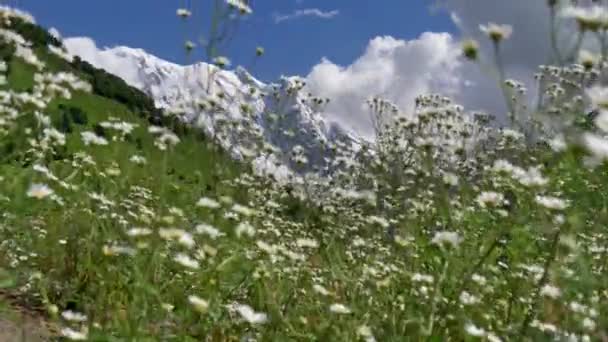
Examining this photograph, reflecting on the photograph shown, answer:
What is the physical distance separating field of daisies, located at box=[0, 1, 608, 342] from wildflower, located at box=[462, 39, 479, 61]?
0.04 ft

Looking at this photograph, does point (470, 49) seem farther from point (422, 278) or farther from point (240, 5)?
point (240, 5)

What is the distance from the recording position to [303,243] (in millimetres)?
5152

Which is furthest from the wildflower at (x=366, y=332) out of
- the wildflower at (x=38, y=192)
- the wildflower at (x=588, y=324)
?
the wildflower at (x=38, y=192)

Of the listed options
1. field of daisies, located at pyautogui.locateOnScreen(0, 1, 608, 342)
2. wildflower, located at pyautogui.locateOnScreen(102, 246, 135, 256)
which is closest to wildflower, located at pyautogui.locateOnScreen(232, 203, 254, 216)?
field of daisies, located at pyautogui.locateOnScreen(0, 1, 608, 342)

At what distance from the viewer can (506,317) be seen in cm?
411

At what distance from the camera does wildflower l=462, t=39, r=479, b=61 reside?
11.6 ft

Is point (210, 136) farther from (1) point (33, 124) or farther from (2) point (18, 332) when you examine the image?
(2) point (18, 332)

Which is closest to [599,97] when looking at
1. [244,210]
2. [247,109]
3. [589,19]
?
[589,19]

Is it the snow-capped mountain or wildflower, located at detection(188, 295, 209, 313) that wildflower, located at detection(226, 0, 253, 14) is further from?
wildflower, located at detection(188, 295, 209, 313)

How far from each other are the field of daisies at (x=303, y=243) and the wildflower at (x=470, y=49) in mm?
11

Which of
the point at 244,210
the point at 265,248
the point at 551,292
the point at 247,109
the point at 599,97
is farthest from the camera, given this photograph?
the point at 247,109

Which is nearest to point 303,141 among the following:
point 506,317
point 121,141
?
point 121,141

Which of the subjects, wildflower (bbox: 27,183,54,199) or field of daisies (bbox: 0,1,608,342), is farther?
wildflower (bbox: 27,183,54,199)

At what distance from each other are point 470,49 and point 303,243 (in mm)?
2016
